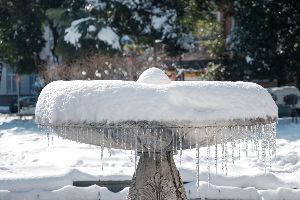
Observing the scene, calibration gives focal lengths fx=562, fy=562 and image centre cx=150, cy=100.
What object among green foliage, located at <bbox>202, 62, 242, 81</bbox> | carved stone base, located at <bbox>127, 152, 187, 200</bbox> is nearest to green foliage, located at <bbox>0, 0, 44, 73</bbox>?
green foliage, located at <bbox>202, 62, 242, 81</bbox>

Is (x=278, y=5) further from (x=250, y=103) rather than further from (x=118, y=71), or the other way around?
(x=250, y=103)

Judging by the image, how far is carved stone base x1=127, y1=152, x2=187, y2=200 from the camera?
4.11 metres

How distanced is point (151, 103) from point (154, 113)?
0.06m

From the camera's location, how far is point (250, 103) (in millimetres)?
3568

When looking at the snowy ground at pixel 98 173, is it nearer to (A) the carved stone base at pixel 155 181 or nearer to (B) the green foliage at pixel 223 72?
(A) the carved stone base at pixel 155 181

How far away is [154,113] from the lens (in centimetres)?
330

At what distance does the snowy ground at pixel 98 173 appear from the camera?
6281 mm

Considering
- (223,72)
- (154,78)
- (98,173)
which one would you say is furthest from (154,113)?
(223,72)

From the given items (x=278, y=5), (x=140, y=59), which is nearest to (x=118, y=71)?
(x=140, y=59)

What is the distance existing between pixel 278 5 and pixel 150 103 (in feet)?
61.1

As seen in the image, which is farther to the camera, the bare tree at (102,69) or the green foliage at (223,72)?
the green foliage at (223,72)

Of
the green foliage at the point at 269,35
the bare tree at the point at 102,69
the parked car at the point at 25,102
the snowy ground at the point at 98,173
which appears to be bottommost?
the snowy ground at the point at 98,173

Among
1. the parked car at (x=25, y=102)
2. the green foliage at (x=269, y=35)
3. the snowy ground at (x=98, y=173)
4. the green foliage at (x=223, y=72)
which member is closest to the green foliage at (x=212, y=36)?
the green foliage at (x=223, y=72)

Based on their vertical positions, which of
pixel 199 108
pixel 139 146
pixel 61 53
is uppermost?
pixel 61 53
